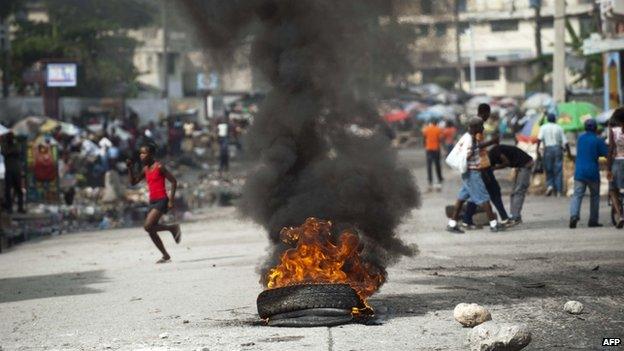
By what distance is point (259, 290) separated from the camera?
12.3 metres

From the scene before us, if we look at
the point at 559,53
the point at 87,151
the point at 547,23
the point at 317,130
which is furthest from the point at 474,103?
the point at 317,130

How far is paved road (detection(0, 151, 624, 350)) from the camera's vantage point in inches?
373

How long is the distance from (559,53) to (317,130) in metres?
21.9

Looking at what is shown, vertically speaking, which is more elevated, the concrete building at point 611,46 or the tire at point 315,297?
the concrete building at point 611,46

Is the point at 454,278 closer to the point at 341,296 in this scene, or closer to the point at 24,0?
the point at 341,296

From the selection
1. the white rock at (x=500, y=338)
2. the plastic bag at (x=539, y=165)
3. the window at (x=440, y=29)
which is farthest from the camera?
the plastic bag at (x=539, y=165)

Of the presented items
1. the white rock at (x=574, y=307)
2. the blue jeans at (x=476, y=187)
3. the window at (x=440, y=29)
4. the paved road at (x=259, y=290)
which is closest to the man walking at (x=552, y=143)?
the paved road at (x=259, y=290)

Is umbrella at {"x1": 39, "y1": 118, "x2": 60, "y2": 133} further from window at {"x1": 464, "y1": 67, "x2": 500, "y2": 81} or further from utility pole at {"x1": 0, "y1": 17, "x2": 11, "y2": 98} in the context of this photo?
window at {"x1": 464, "y1": 67, "x2": 500, "y2": 81}

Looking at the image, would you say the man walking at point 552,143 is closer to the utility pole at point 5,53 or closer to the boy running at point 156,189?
the boy running at point 156,189

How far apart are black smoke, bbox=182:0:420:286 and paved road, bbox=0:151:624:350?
0.86m

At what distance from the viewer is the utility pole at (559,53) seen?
1251 inches

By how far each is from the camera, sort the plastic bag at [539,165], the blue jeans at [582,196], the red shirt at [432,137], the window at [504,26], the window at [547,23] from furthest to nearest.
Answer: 1. the window at [547,23]
2. the window at [504,26]
3. the red shirt at [432,137]
4. the plastic bag at [539,165]
5. the blue jeans at [582,196]

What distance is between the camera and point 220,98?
60.6 metres

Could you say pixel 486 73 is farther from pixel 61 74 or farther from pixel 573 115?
pixel 573 115
